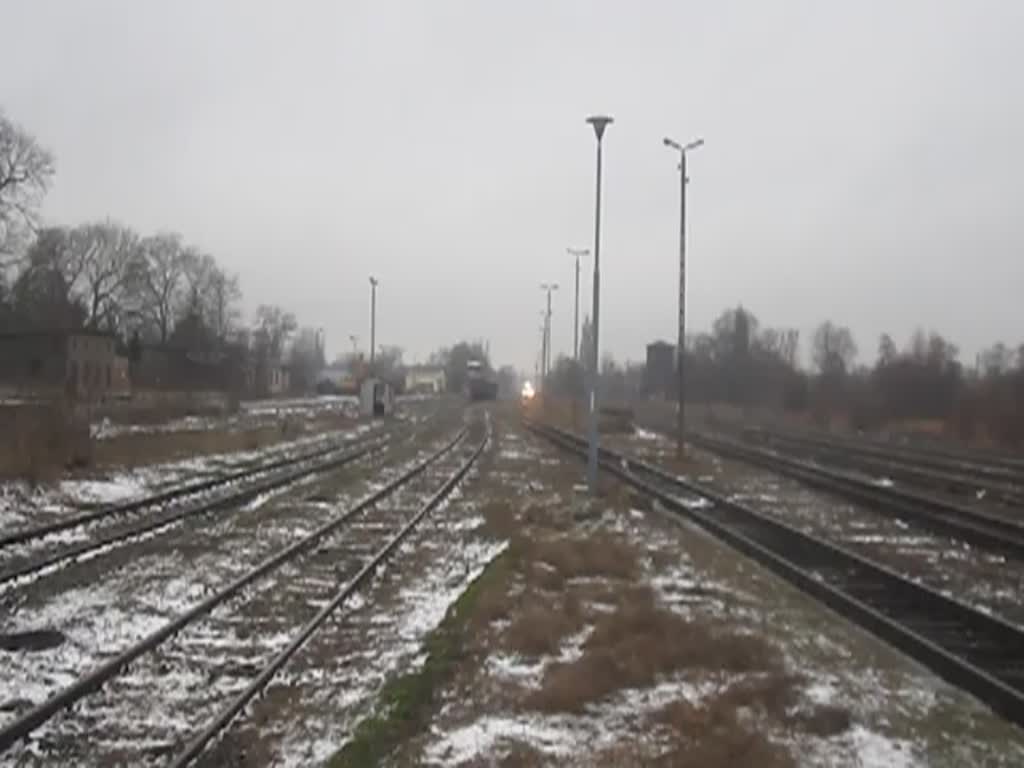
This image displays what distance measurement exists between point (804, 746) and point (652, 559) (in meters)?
9.59

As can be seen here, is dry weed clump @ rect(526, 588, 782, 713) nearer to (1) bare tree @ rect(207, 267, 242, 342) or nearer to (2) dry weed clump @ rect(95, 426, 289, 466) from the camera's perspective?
(2) dry weed clump @ rect(95, 426, 289, 466)

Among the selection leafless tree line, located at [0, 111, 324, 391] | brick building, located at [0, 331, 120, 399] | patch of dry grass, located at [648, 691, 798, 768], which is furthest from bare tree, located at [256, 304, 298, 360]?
patch of dry grass, located at [648, 691, 798, 768]

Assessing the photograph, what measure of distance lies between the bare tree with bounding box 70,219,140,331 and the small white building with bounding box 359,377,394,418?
50.5 m

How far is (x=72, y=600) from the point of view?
43.2 ft

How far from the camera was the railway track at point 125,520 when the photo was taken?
52.7 feet

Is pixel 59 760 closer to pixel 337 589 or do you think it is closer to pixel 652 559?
pixel 337 589

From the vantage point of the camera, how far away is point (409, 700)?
921cm

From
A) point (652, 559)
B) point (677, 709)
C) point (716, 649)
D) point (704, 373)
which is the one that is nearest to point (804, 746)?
point (677, 709)

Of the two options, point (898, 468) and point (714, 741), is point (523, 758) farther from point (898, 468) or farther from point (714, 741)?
point (898, 468)

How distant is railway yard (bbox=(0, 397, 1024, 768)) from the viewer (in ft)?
27.1

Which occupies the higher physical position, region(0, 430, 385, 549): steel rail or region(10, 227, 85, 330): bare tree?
region(10, 227, 85, 330): bare tree

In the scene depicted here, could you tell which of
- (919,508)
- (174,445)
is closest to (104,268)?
(174,445)

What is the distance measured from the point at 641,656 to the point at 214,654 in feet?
12.4

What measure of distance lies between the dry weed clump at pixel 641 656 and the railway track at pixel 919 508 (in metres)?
9.31
